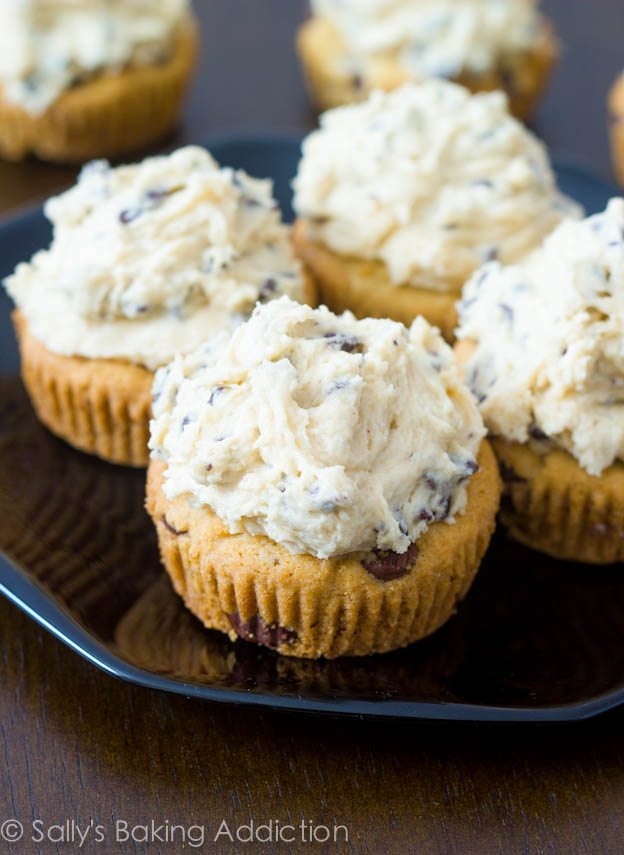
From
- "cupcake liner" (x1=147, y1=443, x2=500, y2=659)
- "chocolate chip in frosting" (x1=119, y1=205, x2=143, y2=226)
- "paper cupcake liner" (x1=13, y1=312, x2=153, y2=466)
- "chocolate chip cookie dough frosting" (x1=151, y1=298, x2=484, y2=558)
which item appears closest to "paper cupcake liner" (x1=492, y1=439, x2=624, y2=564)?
"cupcake liner" (x1=147, y1=443, x2=500, y2=659)

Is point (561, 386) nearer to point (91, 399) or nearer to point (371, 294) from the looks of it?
point (371, 294)

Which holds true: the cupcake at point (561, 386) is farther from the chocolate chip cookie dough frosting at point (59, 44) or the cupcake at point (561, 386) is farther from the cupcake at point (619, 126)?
the chocolate chip cookie dough frosting at point (59, 44)

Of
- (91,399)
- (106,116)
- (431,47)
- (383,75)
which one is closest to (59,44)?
(106,116)

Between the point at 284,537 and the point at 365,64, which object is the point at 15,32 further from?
the point at 284,537

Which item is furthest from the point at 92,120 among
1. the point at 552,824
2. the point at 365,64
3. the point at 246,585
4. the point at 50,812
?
the point at 552,824

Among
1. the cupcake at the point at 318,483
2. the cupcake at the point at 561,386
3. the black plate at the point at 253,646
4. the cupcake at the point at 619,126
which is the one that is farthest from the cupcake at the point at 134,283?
the cupcake at the point at 619,126
